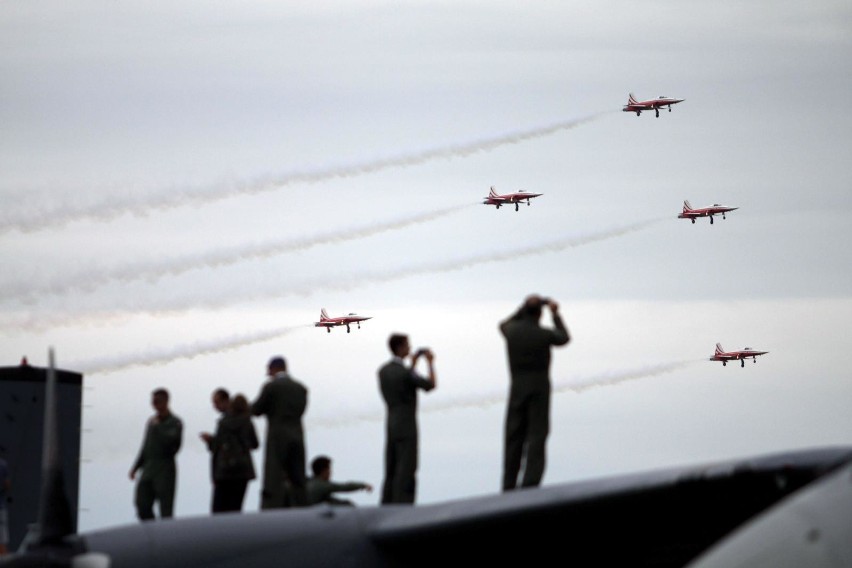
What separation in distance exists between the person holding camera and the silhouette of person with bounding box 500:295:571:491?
1.15m

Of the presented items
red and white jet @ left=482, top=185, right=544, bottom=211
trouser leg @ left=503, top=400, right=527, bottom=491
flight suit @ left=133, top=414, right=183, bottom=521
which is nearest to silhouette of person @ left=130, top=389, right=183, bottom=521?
flight suit @ left=133, top=414, right=183, bottom=521

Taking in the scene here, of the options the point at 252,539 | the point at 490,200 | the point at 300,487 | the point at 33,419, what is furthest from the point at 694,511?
the point at 490,200

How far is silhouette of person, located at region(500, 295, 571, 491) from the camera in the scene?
16.3 meters

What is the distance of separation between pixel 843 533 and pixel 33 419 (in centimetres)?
1999

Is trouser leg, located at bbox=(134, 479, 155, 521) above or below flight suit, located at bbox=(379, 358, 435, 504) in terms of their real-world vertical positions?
below

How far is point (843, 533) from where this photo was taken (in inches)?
302

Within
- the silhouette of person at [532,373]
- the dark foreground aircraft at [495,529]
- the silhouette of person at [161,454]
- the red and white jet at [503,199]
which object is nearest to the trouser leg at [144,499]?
the silhouette of person at [161,454]

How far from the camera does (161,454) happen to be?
19266 millimetres

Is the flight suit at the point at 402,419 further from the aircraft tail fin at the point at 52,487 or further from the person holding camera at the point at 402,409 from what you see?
the aircraft tail fin at the point at 52,487

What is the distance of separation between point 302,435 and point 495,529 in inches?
262

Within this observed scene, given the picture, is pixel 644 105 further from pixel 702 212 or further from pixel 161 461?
pixel 161 461

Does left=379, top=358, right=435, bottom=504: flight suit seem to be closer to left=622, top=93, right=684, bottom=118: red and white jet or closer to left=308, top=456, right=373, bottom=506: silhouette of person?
left=308, top=456, right=373, bottom=506: silhouette of person

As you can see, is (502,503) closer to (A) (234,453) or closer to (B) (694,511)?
(B) (694,511)

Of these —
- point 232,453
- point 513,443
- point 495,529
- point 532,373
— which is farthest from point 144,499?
point 495,529
